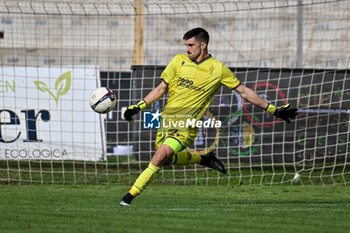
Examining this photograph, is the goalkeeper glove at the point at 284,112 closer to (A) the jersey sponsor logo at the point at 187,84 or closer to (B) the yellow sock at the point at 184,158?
(A) the jersey sponsor logo at the point at 187,84

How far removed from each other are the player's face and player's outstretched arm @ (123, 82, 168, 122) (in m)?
0.54

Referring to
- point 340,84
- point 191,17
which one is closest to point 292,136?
point 340,84

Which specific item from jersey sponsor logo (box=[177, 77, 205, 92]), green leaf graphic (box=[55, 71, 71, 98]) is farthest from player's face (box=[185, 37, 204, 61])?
green leaf graphic (box=[55, 71, 71, 98])

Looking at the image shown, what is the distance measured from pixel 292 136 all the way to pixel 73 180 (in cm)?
473

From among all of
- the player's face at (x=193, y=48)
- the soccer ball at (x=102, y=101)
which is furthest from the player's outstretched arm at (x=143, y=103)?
the player's face at (x=193, y=48)

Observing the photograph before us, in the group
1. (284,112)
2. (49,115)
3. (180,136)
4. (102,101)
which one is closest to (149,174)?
(180,136)

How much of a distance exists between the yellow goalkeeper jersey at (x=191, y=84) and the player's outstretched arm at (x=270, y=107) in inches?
7.3

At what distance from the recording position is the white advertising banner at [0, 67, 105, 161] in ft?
42.6

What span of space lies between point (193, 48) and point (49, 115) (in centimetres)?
603

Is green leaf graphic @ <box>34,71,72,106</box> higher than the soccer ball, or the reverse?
the soccer ball

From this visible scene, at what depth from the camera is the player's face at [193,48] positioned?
8062 mm

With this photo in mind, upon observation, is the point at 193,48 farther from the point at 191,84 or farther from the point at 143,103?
the point at 143,103

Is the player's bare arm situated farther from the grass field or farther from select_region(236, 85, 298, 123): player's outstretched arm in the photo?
the grass field

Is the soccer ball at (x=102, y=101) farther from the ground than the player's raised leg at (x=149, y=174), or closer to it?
farther from the ground
